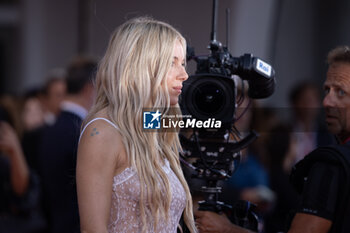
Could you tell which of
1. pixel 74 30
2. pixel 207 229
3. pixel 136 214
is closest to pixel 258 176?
pixel 207 229

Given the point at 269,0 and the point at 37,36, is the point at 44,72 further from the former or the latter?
the point at 269,0

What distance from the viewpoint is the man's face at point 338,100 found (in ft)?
6.72

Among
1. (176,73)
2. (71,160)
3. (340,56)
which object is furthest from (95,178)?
(71,160)

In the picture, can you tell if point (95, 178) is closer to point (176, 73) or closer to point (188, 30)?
point (176, 73)

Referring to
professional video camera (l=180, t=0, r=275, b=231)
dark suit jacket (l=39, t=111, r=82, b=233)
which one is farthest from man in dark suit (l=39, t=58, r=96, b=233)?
professional video camera (l=180, t=0, r=275, b=231)

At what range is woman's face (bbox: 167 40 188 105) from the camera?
1.96m

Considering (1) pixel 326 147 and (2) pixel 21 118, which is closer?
(1) pixel 326 147

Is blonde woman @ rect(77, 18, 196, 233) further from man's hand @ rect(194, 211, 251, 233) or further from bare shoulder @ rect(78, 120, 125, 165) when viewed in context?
man's hand @ rect(194, 211, 251, 233)

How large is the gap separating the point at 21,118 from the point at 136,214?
2.82 metres

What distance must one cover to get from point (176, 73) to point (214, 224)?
1.93ft

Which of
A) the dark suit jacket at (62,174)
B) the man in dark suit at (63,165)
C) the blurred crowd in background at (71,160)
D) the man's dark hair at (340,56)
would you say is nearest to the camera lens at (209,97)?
the man's dark hair at (340,56)

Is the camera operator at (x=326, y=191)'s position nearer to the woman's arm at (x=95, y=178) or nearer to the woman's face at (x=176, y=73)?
the woman's face at (x=176, y=73)

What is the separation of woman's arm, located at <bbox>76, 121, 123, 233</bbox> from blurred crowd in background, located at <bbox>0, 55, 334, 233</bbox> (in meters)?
1.00

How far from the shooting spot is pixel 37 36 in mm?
7383
